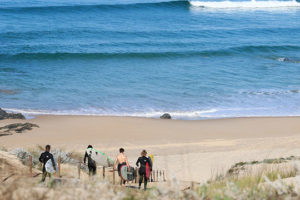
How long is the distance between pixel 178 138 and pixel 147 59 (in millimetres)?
16019

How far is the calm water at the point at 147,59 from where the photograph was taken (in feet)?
75.5

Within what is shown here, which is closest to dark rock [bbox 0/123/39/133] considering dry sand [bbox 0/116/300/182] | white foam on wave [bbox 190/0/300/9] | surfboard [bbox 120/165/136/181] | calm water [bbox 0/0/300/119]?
dry sand [bbox 0/116/300/182]

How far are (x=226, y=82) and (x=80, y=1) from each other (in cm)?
3350

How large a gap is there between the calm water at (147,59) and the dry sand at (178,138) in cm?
150

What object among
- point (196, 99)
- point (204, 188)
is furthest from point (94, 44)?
point (204, 188)

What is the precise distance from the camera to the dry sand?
605 inches

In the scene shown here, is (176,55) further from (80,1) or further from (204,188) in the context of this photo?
(204,188)

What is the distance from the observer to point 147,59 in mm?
33531

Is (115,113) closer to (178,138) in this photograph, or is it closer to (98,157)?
(178,138)

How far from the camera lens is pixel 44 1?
180 feet

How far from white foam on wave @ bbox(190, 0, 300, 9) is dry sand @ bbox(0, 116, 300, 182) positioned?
39.0 meters

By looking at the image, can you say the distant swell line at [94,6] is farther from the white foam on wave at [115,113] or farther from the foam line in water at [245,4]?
the white foam on wave at [115,113]

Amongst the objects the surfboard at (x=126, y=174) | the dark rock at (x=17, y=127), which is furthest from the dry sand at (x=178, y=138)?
the surfboard at (x=126, y=174)

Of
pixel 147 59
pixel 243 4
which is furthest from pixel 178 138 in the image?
pixel 243 4
